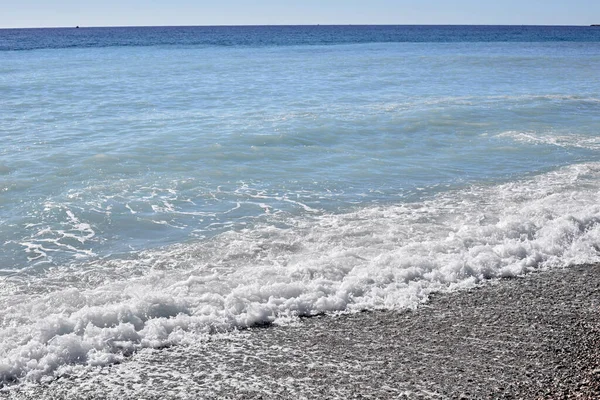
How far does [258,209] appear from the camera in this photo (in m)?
10.6

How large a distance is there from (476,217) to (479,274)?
239 cm

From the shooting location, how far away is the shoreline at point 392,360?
17.3 ft

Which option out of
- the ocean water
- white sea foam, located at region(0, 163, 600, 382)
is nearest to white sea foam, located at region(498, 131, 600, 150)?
the ocean water

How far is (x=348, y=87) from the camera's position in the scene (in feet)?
85.7

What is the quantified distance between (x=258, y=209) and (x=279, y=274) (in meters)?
2.96

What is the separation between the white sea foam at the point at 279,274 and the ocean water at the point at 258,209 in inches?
1.0

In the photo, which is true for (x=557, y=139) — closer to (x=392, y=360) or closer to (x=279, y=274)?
(x=279, y=274)

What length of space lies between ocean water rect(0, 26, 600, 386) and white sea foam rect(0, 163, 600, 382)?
3cm

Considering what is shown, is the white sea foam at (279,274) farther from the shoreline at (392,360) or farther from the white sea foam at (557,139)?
the white sea foam at (557,139)

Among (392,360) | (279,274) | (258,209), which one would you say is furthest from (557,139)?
(392,360)

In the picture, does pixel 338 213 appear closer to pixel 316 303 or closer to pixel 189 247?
pixel 189 247

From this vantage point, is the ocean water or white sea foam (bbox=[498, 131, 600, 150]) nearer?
the ocean water

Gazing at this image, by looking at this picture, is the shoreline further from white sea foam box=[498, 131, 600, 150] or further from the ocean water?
white sea foam box=[498, 131, 600, 150]

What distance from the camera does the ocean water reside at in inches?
268
